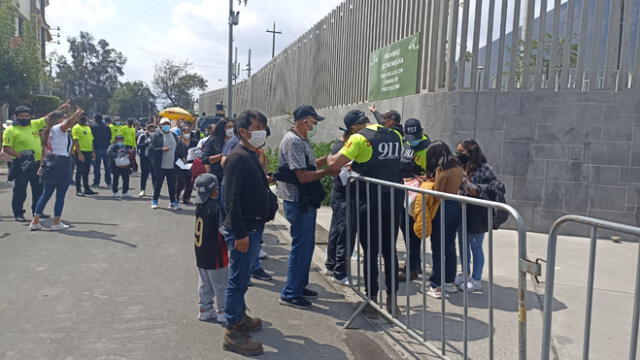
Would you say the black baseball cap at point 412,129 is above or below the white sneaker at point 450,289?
above

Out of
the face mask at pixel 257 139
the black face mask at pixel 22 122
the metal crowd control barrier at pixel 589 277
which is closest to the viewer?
the metal crowd control barrier at pixel 589 277

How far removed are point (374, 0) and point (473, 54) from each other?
12.9ft

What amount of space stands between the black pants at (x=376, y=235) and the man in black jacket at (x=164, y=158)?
21.8 feet

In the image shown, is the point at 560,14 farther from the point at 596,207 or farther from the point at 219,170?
the point at 219,170

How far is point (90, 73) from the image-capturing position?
88.4 meters

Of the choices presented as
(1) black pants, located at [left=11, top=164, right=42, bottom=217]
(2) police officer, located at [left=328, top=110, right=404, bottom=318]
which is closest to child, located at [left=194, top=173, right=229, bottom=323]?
(2) police officer, located at [left=328, top=110, right=404, bottom=318]

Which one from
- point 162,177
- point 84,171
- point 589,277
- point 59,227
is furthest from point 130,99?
point 589,277

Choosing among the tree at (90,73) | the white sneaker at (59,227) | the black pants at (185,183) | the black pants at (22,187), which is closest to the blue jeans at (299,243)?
the white sneaker at (59,227)

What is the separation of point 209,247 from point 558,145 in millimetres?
6389

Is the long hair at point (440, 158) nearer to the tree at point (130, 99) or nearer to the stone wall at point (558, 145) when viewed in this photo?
the stone wall at point (558, 145)

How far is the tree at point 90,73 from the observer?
85625mm

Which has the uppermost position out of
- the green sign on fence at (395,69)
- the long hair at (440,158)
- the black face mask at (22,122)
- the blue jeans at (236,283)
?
the green sign on fence at (395,69)

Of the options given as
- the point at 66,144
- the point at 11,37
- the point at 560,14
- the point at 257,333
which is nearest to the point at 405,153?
the point at 257,333

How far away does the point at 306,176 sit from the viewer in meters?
4.81
